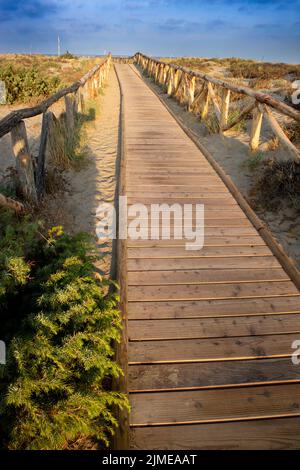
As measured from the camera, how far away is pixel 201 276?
3410 millimetres

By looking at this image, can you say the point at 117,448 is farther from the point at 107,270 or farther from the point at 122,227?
the point at 122,227

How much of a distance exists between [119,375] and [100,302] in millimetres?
554

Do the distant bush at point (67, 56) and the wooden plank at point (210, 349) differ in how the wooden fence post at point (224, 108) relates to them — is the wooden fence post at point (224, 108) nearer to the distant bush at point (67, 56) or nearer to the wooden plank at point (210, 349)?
the wooden plank at point (210, 349)

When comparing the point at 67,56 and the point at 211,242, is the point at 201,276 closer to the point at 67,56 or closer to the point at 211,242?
the point at 211,242

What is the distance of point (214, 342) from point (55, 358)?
4.34 ft

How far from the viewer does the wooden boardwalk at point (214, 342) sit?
2.07 metres

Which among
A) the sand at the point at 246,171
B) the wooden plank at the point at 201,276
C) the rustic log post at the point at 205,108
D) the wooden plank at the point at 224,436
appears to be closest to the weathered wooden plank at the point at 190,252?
the wooden plank at the point at 201,276

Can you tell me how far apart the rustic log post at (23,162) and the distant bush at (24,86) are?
9160mm

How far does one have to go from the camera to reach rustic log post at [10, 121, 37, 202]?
4.19 meters

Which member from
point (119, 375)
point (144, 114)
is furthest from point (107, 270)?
point (144, 114)

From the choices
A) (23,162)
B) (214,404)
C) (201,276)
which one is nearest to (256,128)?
(201,276)

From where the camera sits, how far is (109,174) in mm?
6723

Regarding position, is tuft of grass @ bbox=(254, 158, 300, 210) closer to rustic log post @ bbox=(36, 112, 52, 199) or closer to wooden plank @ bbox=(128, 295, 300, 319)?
wooden plank @ bbox=(128, 295, 300, 319)
